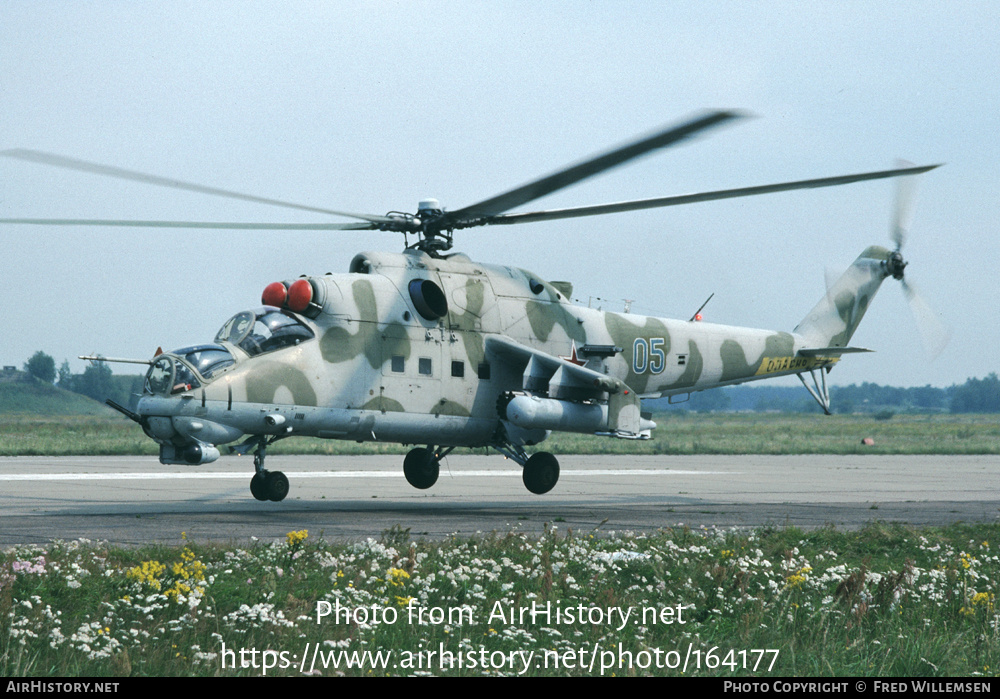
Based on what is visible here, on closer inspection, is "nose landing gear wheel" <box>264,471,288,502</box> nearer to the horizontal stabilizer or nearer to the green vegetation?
the green vegetation

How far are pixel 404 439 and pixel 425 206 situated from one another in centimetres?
421

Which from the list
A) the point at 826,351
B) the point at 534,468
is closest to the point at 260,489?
the point at 534,468

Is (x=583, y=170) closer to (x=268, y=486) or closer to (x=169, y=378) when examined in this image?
(x=169, y=378)

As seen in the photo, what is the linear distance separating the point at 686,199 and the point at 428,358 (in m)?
5.42

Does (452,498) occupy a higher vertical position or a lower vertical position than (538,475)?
lower

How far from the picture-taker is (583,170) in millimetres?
14156

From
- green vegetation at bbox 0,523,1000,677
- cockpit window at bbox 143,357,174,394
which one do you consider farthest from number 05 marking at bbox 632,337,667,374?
green vegetation at bbox 0,523,1000,677

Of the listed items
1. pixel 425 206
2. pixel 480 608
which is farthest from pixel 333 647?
pixel 425 206

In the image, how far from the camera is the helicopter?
15250 millimetres

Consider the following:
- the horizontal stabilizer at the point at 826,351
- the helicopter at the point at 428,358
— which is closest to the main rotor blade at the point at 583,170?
the helicopter at the point at 428,358

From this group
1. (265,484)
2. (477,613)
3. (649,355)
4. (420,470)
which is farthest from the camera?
(649,355)

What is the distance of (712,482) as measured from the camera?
2555 centimetres

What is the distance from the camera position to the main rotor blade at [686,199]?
556 inches

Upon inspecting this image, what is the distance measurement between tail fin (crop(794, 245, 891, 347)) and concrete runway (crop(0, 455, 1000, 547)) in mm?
3779
